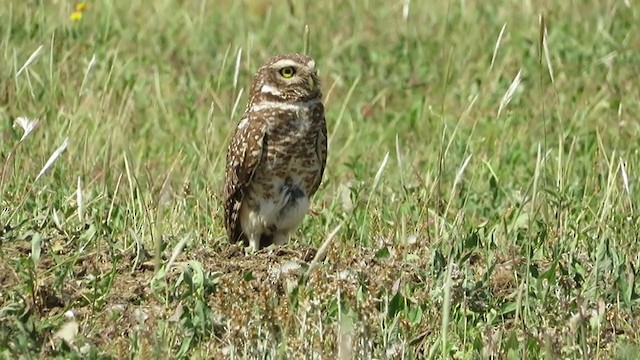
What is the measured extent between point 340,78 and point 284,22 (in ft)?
3.69

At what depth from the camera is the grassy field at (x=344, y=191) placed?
5609 millimetres

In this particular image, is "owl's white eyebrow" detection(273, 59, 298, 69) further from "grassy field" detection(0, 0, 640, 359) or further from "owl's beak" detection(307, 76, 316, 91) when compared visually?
"grassy field" detection(0, 0, 640, 359)

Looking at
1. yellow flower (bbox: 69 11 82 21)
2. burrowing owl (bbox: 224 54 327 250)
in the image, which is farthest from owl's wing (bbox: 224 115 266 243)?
yellow flower (bbox: 69 11 82 21)

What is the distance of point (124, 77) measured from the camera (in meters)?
10.2

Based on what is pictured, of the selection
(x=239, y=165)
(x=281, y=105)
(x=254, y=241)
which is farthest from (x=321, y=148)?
(x=254, y=241)

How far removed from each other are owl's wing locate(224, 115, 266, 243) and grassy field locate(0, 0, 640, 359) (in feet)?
0.45

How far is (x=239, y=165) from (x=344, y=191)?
0.64 meters

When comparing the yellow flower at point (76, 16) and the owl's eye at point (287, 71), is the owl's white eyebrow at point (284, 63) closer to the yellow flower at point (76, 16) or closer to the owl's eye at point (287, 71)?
the owl's eye at point (287, 71)

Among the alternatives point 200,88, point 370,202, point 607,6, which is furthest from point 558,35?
point 370,202

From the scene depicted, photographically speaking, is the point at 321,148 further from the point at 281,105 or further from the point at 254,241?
the point at 254,241

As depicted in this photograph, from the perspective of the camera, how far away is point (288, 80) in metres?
7.52

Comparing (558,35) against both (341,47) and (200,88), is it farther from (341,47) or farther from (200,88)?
(200,88)

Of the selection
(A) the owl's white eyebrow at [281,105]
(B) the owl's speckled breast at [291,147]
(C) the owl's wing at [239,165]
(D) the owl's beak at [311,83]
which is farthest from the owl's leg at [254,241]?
(D) the owl's beak at [311,83]

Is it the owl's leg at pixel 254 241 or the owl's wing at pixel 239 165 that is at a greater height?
the owl's wing at pixel 239 165
